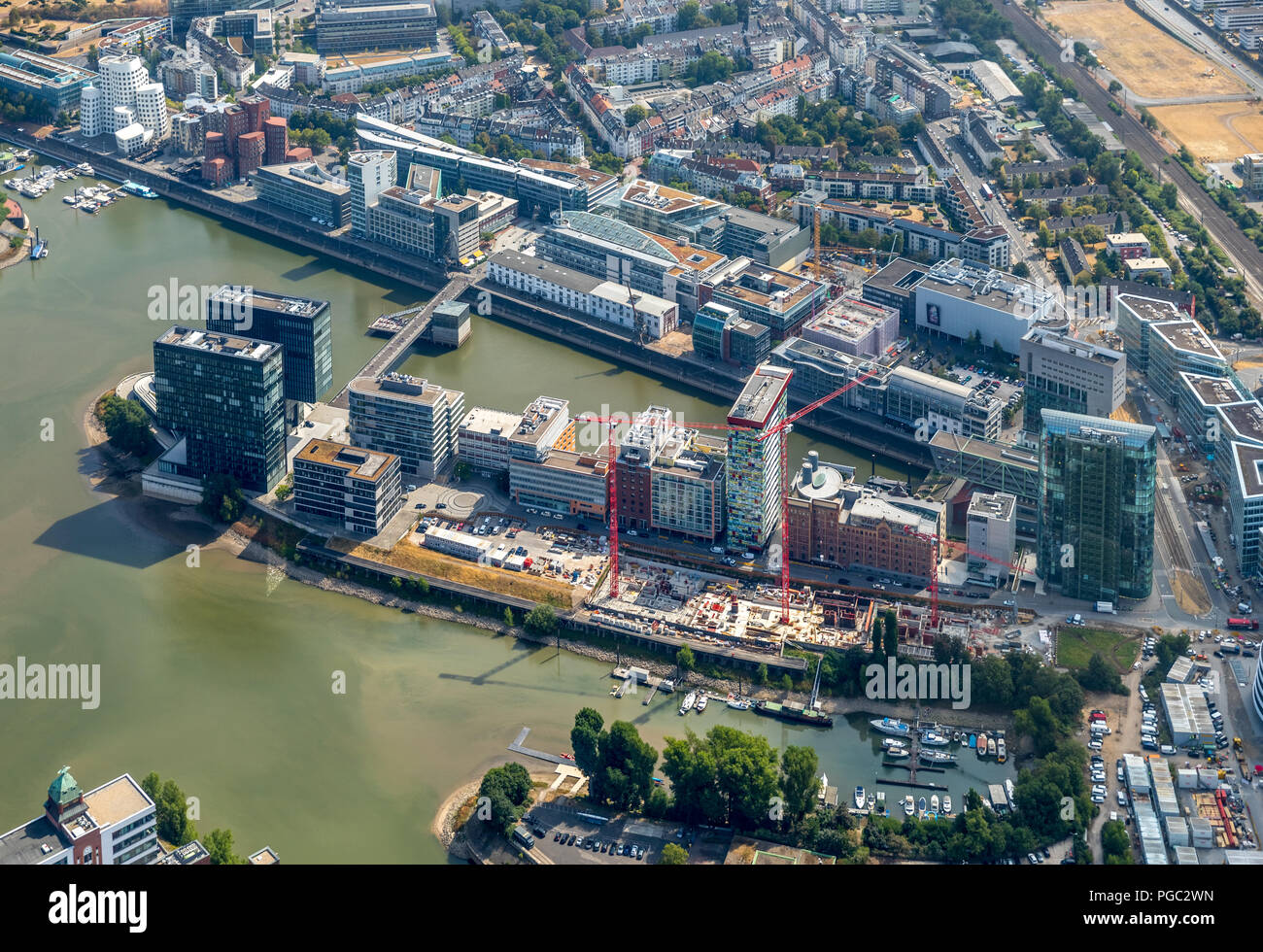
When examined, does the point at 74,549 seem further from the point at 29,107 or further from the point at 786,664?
the point at 29,107

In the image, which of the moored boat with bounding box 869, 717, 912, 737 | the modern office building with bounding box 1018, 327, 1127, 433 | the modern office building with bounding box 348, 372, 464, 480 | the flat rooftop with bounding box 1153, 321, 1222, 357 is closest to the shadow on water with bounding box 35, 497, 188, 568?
the modern office building with bounding box 348, 372, 464, 480

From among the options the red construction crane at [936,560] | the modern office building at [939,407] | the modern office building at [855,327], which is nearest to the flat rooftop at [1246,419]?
the modern office building at [939,407]

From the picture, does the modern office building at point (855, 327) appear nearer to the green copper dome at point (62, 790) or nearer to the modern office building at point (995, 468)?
the modern office building at point (995, 468)

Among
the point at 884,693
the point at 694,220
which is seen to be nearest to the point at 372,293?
the point at 694,220

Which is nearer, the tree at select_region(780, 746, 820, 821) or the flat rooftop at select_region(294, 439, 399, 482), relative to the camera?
the tree at select_region(780, 746, 820, 821)

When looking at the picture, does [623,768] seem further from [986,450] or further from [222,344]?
[222,344]

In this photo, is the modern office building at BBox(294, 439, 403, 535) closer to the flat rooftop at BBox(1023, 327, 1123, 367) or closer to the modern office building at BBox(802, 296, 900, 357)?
the modern office building at BBox(802, 296, 900, 357)
